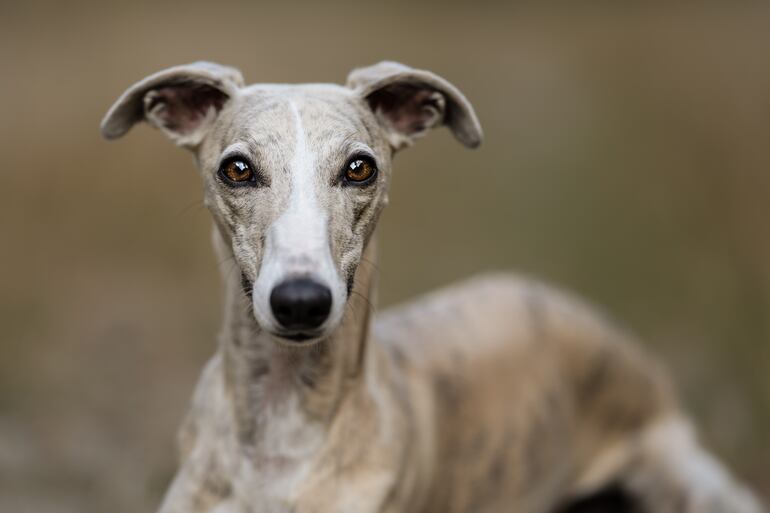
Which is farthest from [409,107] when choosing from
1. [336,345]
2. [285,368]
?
[285,368]

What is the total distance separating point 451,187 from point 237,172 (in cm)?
465

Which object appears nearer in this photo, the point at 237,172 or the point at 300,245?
the point at 300,245

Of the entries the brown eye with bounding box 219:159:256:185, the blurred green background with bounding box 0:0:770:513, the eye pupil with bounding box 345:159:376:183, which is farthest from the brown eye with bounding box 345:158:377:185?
the blurred green background with bounding box 0:0:770:513

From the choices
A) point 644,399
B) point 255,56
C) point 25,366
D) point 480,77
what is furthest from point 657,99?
point 25,366

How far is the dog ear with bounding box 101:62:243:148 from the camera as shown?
11.4ft

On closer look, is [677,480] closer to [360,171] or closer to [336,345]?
[336,345]

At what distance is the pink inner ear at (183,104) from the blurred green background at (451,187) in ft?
9.41

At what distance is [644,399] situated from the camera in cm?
498

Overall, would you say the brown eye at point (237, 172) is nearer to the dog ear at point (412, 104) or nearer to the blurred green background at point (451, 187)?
the dog ear at point (412, 104)

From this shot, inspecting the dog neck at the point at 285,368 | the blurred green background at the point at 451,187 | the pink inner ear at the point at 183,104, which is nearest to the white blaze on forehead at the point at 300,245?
the dog neck at the point at 285,368

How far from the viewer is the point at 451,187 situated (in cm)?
777

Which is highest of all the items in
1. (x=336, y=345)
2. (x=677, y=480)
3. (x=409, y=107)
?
(x=409, y=107)

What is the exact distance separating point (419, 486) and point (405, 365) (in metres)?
0.45

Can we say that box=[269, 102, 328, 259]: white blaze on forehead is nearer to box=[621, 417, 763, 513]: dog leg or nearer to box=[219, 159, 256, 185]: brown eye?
box=[219, 159, 256, 185]: brown eye
